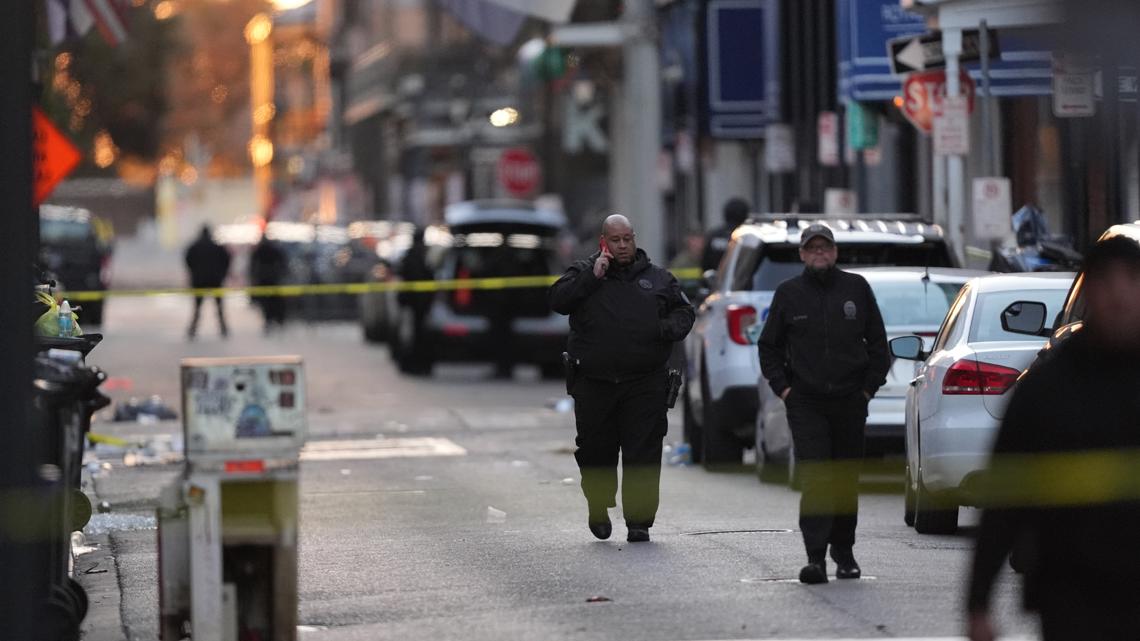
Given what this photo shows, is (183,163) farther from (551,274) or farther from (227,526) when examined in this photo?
(227,526)

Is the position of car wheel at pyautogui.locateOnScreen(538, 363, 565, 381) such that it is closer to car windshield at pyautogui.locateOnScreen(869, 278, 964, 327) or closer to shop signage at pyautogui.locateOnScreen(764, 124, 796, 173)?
shop signage at pyautogui.locateOnScreen(764, 124, 796, 173)

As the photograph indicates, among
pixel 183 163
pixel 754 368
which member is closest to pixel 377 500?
pixel 754 368

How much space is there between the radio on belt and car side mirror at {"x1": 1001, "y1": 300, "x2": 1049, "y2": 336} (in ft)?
16.6

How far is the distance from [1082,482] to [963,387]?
6935 mm

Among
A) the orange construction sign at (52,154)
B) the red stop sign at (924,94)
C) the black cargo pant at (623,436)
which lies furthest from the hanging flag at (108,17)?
the black cargo pant at (623,436)

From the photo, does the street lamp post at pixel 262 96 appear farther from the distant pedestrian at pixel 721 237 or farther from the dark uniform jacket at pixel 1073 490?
the dark uniform jacket at pixel 1073 490

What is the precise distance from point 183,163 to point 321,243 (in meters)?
82.6

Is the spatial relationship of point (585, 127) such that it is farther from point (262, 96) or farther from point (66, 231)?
point (262, 96)

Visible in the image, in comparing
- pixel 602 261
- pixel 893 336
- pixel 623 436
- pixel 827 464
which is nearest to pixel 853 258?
pixel 893 336

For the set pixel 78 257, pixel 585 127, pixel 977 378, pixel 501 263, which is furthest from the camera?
pixel 585 127

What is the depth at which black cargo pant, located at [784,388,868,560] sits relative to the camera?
11289 millimetres

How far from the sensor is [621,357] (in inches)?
523

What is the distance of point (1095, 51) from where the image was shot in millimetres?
8469

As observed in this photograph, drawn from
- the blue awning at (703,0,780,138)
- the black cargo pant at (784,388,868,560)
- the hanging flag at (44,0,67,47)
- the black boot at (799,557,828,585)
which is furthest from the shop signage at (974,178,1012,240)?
the blue awning at (703,0,780,138)
